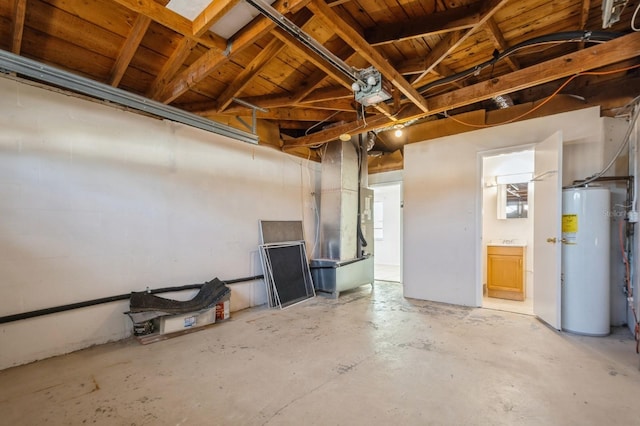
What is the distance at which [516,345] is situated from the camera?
2723mm

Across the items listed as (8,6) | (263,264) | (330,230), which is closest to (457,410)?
(263,264)

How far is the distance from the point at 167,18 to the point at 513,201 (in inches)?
220

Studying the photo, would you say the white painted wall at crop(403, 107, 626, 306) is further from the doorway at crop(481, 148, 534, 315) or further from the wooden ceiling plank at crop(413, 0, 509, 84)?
the wooden ceiling plank at crop(413, 0, 509, 84)

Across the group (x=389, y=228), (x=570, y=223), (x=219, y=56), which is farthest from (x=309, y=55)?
(x=389, y=228)

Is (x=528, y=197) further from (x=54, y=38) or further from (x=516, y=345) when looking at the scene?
(x=54, y=38)

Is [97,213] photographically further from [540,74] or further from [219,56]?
[540,74]

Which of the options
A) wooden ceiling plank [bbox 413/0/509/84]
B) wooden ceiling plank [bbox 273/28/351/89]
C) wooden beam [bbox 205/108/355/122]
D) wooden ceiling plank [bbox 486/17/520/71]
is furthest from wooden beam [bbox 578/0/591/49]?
wooden beam [bbox 205/108/355/122]

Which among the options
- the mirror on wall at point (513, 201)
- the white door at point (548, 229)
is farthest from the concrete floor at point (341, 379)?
the mirror on wall at point (513, 201)

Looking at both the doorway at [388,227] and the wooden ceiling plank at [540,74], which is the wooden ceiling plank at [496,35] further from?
the doorway at [388,227]

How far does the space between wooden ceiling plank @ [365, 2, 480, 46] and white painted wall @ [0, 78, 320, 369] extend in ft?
8.07

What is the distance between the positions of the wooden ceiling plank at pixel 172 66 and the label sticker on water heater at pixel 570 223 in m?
4.09

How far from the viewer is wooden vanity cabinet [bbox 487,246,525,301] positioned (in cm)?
436

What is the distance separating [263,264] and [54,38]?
126 inches

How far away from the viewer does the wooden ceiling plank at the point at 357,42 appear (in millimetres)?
1816
